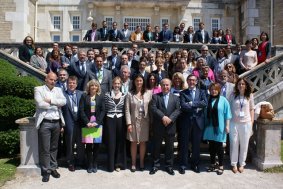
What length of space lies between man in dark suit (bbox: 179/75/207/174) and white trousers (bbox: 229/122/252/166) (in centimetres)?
75

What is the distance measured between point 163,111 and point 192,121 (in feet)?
2.30

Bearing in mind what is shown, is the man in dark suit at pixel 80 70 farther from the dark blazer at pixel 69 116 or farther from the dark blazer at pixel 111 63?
the dark blazer at pixel 69 116

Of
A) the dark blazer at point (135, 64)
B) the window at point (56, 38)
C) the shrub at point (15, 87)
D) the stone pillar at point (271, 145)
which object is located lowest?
the stone pillar at point (271, 145)

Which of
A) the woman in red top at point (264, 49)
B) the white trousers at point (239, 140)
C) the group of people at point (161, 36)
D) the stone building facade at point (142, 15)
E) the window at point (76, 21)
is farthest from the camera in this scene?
the window at point (76, 21)

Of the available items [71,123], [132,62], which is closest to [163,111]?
[71,123]

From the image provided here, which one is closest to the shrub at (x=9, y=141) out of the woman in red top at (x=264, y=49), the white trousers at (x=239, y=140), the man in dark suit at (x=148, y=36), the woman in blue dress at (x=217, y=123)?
the woman in blue dress at (x=217, y=123)

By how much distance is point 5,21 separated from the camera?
17484 mm

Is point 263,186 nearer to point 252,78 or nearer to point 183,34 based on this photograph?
point 252,78

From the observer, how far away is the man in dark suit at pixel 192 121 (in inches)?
313

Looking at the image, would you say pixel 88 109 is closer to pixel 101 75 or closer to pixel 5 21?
pixel 101 75

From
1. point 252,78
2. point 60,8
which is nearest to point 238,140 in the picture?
point 252,78

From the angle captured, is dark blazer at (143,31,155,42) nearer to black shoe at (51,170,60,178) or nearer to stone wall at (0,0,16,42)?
stone wall at (0,0,16,42)

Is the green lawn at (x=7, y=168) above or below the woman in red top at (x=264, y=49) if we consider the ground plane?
below

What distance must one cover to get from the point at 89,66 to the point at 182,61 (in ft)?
7.74
